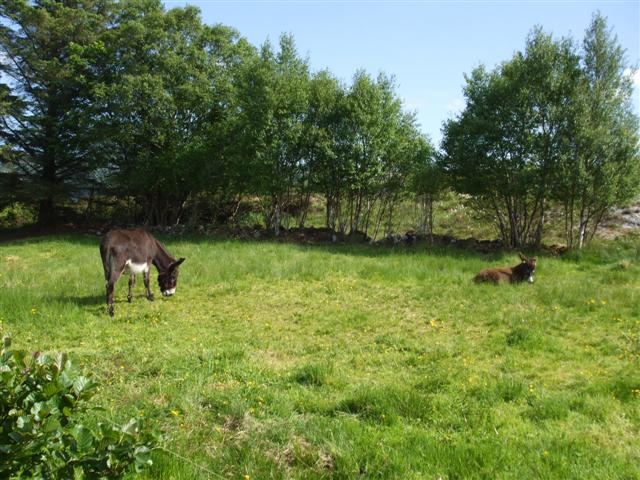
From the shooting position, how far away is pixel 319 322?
9484mm

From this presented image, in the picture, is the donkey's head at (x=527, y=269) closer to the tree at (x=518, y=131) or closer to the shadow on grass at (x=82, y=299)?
the tree at (x=518, y=131)

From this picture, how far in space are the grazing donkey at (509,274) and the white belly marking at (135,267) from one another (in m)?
7.83

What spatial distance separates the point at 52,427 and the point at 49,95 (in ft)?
86.0

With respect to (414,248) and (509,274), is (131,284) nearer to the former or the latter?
(509,274)

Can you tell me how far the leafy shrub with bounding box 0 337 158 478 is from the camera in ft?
8.80

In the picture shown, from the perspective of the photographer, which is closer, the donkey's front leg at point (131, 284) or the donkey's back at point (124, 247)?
the donkey's back at point (124, 247)

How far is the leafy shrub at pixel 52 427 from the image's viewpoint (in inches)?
106

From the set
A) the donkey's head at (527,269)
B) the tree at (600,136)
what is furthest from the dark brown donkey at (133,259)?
the tree at (600,136)

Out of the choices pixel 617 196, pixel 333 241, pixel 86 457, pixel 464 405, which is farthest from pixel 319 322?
pixel 617 196

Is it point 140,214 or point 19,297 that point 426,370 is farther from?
point 140,214

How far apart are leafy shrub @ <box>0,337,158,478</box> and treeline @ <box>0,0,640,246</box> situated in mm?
16108

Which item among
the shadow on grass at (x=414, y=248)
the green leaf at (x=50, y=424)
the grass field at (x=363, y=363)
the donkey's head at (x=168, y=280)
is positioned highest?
the shadow on grass at (x=414, y=248)

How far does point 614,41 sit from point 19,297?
1860 cm

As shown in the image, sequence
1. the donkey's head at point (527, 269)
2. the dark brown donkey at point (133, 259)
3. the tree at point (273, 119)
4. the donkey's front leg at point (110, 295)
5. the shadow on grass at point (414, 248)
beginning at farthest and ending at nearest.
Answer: the tree at point (273, 119) → the shadow on grass at point (414, 248) → the donkey's head at point (527, 269) → the dark brown donkey at point (133, 259) → the donkey's front leg at point (110, 295)
